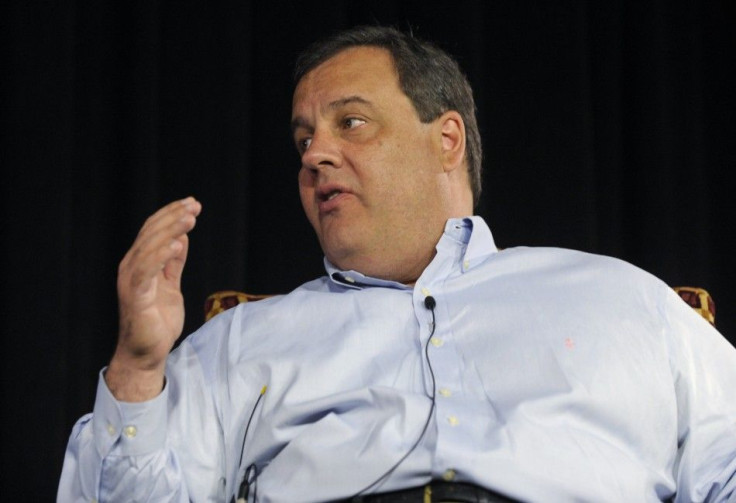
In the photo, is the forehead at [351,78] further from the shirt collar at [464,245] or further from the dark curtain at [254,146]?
the dark curtain at [254,146]

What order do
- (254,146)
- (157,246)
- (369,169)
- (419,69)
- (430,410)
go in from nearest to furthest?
(157,246) < (430,410) < (369,169) < (419,69) < (254,146)

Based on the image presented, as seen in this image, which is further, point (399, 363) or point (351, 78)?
point (351, 78)

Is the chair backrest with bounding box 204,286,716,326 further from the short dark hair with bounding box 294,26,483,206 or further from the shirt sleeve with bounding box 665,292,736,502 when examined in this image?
the short dark hair with bounding box 294,26,483,206

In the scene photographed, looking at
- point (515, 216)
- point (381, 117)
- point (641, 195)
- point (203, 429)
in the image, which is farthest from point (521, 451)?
point (641, 195)

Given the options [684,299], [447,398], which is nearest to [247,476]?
[447,398]

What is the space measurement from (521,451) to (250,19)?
1313mm

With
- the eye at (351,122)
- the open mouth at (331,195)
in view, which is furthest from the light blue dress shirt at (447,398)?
the eye at (351,122)

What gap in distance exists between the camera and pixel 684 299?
171cm

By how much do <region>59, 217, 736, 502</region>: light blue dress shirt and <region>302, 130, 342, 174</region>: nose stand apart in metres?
0.22

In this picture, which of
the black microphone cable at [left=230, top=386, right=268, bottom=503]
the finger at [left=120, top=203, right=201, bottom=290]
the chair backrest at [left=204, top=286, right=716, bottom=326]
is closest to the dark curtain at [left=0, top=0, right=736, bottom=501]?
the chair backrest at [left=204, top=286, right=716, bottom=326]

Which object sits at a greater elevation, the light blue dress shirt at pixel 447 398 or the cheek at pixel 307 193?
the cheek at pixel 307 193

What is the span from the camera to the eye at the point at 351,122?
5.35ft

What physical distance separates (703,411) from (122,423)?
888 millimetres

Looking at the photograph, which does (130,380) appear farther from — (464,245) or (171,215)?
(464,245)
